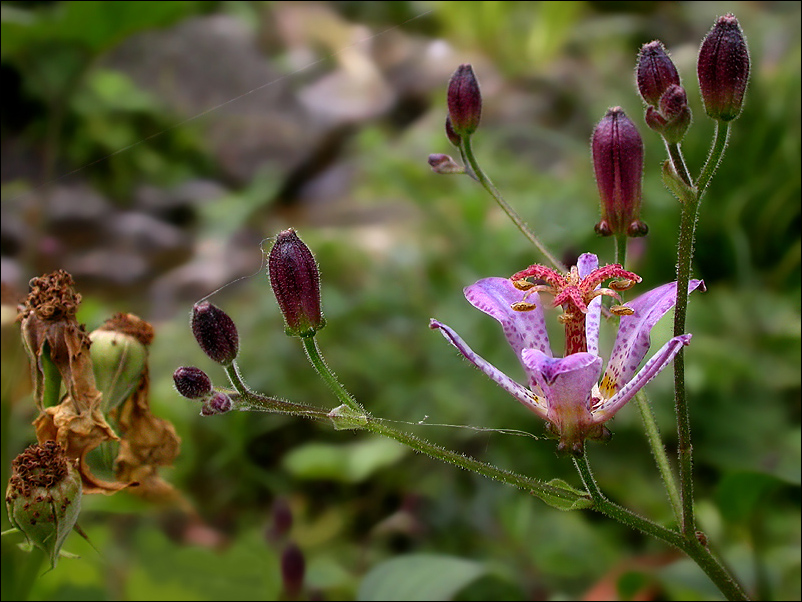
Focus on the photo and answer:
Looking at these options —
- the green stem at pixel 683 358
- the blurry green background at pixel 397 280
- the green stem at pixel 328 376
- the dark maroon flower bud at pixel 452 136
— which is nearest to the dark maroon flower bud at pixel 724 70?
the green stem at pixel 683 358

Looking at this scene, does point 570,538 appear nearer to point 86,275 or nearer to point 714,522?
point 714,522

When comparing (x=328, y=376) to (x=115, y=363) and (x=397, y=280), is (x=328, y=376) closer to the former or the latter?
(x=115, y=363)

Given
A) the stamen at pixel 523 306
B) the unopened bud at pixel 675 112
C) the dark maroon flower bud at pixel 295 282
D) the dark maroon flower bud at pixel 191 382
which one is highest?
the unopened bud at pixel 675 112

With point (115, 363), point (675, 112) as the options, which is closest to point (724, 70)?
point (675, 112)

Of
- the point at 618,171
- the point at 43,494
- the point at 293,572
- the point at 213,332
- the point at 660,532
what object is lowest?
the point at 293,572

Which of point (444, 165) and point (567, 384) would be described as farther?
point (444, 165)

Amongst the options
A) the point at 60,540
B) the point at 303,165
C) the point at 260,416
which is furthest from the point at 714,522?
the point at 303,165

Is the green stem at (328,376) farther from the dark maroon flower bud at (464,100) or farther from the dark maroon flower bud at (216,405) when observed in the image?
the dark maroon flower bud at (464,100)
